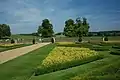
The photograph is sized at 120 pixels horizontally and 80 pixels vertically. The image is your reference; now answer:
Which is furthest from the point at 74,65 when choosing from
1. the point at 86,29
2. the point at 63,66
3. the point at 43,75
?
the point at 86,29

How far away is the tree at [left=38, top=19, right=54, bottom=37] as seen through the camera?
84.0 meters

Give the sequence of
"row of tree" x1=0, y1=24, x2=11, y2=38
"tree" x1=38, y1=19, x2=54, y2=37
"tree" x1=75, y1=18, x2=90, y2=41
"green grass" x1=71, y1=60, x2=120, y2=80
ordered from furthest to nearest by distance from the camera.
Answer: "row of tree" x1=0, y1=24, x2=11, y2=38, "tree" x1=38, y1=19, x2=54, y2=37, "tree" x1=75, y1=18, x2=90, y2=41, "green grass" x1=71, y1=60, x2=120, y2=80

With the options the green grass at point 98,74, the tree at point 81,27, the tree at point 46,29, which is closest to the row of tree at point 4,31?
the tree at point 46,29

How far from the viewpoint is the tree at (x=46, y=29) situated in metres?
84.0

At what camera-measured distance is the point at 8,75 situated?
40.3 ft

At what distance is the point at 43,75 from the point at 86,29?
57.6 metres

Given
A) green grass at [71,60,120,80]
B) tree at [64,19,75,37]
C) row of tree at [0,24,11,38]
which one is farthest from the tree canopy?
green grass at [71,60,120,80]

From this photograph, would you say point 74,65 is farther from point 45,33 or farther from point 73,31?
point 45,33

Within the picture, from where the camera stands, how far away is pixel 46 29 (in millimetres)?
85812

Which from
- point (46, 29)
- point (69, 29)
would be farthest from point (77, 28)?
point (46, 29)

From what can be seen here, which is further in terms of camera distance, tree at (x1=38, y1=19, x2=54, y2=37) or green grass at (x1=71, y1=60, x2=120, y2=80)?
tree at (x1=38, y1=19, x2=54, y2=37)

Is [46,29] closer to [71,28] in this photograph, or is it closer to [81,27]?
[71,28]

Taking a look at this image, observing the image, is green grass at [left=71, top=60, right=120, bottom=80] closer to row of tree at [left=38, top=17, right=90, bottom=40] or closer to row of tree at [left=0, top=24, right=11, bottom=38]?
row of tree at [left=38, top=17, right=90, bottom=40]

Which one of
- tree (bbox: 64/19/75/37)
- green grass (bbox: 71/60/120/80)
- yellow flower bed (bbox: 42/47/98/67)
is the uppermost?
tree (bbox: 64/19/75/37)
